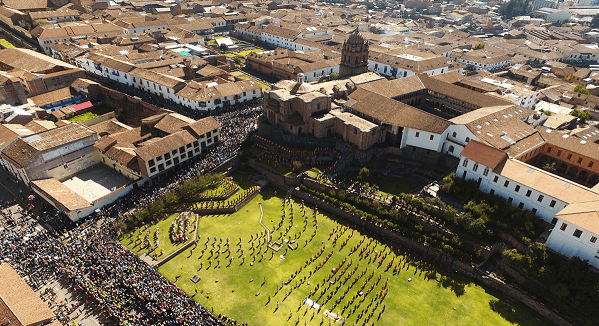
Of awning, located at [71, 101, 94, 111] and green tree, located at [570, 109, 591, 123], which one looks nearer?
green tree, located at [570, 109, 591, 123]

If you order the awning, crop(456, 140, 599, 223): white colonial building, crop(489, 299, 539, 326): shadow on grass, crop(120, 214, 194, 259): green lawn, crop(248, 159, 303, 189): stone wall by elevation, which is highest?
crop(456, 140, 599, 223): white colonial building

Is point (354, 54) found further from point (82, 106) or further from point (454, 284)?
point (82, 106)

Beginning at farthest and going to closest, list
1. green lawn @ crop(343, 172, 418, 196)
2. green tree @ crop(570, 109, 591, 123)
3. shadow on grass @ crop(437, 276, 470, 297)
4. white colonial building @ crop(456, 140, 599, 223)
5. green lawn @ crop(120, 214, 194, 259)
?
green tree @ crop(570, 109, 591, 123) → green lawn @ crop(343, 172, 418, 196) → green lawn @ crop(120, 214, 194, 259) → white colonial building @ crop(456, 140, 599, 223) → shadow on grass @ crop(437, 276, 470, 297)

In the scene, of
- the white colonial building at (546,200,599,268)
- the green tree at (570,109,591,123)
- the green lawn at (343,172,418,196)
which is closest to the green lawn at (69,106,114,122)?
the green lawn at (343,172,418,196)

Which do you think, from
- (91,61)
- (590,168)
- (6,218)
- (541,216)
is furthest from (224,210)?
(91,61)

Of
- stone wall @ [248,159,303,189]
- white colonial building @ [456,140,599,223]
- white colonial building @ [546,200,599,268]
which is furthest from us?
stone wall @ [248,159,303,189]

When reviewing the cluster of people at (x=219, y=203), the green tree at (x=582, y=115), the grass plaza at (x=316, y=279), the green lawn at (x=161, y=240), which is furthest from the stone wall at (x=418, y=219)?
the green tree at (x=582, y=115)

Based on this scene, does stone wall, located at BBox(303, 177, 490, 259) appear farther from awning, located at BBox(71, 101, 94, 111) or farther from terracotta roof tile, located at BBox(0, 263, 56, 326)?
awning, located at BBox(71, 101, 94, 111)

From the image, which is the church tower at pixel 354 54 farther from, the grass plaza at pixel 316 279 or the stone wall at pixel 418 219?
the grass plaza at pixel 316 279
